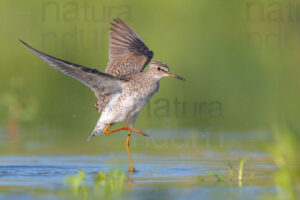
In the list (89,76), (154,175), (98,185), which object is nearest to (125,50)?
(89,76)

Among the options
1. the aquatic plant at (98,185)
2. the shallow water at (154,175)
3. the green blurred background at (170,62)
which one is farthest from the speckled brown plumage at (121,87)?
the green blurred background at (170,62)

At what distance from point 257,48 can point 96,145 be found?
20.6 ft

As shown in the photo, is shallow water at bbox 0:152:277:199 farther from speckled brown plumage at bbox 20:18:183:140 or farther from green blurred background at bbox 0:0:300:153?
green blurred background at bbox 0:0:300:153

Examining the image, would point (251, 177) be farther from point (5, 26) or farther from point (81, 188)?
point (5, 26)

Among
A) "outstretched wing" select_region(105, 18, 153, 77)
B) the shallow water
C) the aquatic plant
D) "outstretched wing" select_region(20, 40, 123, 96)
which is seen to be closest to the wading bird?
"outstretched wing" select_region(20, 40, 123, 96)

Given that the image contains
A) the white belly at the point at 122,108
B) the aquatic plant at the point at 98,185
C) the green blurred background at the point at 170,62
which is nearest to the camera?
the aquatic plant at the point at 98,185

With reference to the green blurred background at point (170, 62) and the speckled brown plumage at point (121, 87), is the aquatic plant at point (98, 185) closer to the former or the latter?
the speckled brown plumage at point (121, 87)

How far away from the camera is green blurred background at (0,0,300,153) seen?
11758mm

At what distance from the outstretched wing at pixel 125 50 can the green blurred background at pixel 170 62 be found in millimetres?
1550

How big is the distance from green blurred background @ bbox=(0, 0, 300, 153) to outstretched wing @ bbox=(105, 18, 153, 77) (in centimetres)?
155

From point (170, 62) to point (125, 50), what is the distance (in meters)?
4.55

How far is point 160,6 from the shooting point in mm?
16797

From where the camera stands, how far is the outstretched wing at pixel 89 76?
25.1 ft

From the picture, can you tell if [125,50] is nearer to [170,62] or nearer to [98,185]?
[98,185]
